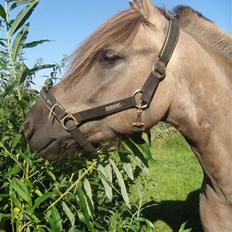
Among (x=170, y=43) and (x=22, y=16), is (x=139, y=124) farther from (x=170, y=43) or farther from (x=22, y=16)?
(x=22, y=16)

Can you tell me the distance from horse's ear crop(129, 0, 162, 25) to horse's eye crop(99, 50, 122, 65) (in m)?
0.31

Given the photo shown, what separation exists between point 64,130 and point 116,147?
418 millimetres

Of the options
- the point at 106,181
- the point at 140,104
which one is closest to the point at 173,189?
the point at 106,181

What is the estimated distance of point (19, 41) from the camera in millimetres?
2705

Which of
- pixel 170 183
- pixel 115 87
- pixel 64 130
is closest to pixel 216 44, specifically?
pixel 115 87

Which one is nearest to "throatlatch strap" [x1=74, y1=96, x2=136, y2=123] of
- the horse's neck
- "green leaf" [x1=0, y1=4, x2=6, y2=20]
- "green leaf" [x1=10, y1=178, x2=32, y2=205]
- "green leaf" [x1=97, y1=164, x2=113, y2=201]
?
the horse's neck

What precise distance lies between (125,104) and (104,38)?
1.46 feet

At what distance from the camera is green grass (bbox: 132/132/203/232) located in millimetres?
5375

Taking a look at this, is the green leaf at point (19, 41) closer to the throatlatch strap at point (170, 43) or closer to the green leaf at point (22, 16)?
the green leaf at point (22, 16)

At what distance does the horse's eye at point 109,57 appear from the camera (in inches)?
99.3

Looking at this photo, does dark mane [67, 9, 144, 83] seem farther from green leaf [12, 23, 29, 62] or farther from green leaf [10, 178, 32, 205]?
green leaf [10, 178, 32, 205]

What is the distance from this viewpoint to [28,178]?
9.32ft

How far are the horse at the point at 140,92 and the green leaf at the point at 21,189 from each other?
25cm

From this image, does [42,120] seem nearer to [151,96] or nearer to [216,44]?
[151,96]
